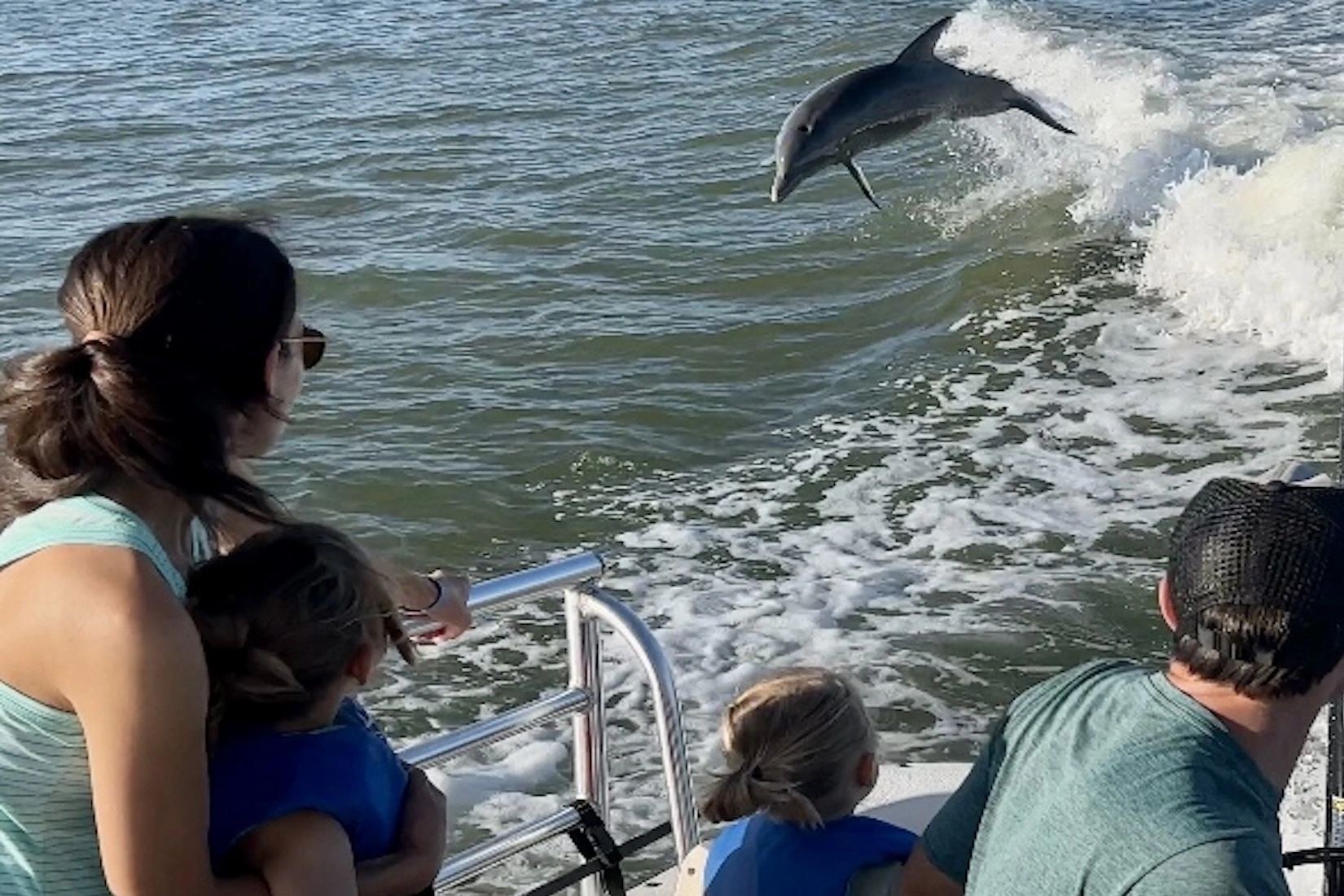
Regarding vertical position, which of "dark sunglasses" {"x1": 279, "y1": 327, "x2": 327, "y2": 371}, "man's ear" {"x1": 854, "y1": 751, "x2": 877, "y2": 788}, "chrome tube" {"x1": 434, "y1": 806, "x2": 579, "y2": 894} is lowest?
"chrome tube" {"x1": 434, "y1": 806, "x2": 579, "y2": 894}

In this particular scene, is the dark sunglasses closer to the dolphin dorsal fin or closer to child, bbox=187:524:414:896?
child, bbox=187:524:414:896

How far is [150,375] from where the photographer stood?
85.1 inches

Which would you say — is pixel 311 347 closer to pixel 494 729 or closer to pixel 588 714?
pixel 494 729

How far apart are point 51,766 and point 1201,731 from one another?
125 cm

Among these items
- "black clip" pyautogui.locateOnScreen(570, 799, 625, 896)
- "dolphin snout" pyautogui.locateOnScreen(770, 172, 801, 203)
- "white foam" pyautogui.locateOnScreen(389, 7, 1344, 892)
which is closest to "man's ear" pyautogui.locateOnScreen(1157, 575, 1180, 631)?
"black clip" pyautogui.locateOnScreen(570, 799, 625, 896)

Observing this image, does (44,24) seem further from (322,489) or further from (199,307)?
(199,307)

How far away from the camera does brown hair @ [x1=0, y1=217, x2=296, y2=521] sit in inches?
85.2

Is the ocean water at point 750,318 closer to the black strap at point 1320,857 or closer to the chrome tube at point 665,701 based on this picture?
the chrome tube at point 665,701

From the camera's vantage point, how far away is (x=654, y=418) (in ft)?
32.2

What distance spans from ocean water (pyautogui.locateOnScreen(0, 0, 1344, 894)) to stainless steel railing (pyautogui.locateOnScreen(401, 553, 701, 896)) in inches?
28.5

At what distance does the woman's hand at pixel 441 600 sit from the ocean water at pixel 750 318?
1.71ft

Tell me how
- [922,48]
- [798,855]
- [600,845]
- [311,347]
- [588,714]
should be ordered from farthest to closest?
[922,48]
[588,714]
[600,845]
[798,855]
[311,347]

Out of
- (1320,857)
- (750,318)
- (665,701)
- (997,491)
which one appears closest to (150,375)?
(665,701)

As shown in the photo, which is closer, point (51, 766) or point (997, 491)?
point (51, 766)
